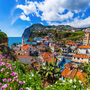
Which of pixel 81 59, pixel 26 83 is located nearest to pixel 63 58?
pixel 81 59

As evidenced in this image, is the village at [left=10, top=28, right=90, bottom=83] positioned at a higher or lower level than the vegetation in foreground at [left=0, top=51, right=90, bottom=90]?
lower

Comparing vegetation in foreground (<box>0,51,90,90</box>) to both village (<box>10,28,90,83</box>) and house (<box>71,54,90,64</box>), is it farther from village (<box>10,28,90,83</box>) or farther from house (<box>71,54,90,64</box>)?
house (<box>71,54,90,64</box>)

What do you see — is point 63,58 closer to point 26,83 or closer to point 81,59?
point 81,59

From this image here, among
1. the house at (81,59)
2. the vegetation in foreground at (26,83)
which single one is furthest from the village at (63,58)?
the vegetation in foreground at (26,83)

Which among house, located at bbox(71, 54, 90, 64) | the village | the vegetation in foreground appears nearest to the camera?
the vegetation in foreground

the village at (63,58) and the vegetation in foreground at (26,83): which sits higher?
the vegetation in foreground at (26,83)

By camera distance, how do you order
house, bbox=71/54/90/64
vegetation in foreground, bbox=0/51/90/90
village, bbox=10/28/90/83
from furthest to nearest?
Answer: house, bbox=71/54/90/64, village, bbox=10/28/90/83, vegetation in foreground, bbox=0/51/90/90

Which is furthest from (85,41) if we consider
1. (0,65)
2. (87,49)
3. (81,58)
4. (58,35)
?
(0,65)

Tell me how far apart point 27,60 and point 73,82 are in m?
13.1

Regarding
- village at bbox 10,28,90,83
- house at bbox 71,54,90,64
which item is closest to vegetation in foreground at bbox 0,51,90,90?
village at bbox 10,28,90,83

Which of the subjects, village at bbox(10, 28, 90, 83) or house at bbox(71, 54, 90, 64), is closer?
village at bbox(10, 28, 90, 83)

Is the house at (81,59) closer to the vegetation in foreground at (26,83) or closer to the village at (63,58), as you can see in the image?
the village at (63,58)

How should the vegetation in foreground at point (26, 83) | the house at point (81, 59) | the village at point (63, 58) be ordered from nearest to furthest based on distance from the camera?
1. the vegetation in foreground at point (26, 83)
2. the village at point (63, 58)
3. the house at point (81, 59)

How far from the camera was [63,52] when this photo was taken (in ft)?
128
